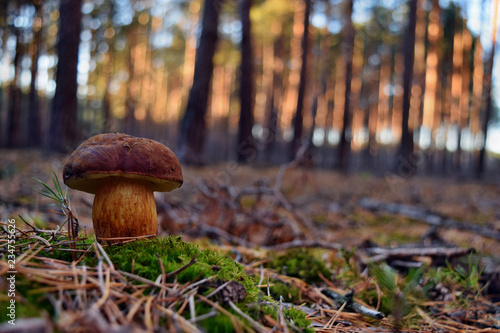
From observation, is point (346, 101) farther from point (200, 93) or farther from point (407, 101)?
point (200, 93)

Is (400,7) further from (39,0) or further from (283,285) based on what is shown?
(283,285)

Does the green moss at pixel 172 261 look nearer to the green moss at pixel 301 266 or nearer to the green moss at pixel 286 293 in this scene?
the green moss at pixel 286 293

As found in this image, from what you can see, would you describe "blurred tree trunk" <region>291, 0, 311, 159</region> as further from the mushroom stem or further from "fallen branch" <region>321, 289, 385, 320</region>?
the mushroom stem

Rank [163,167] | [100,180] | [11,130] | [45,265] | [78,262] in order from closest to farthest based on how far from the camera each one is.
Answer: [45,265]
[78,262]
[163,167]
[100,180]
[11,130]

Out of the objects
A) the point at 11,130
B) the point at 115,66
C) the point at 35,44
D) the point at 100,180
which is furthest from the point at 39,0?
the point at 100,180

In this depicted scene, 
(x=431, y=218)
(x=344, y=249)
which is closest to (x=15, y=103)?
(x=431, y=218)

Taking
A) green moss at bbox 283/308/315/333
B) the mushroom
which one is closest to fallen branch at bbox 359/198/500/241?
green moss at bbox 283/308/315/333

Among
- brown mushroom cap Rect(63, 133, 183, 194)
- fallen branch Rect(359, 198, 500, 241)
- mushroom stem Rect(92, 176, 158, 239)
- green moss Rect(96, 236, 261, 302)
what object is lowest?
fallen branch Rect(359, 198, 500, 241)
